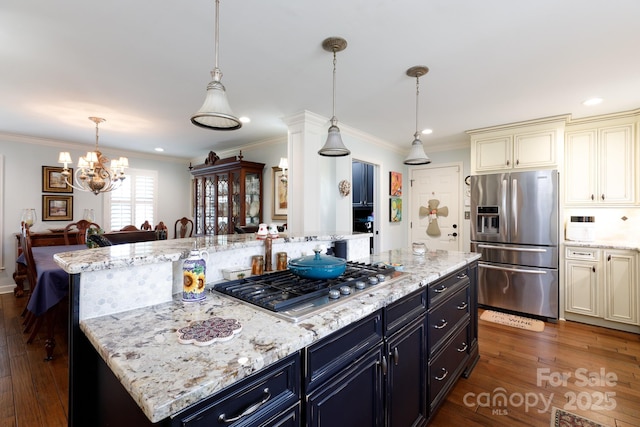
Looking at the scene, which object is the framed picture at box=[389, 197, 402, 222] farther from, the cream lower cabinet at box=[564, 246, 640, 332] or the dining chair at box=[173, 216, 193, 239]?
the dining chair at box=[173, 216, 193, 239]

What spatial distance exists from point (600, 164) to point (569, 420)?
3004 millimetres

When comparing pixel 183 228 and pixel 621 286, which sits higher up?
pixel 183 228

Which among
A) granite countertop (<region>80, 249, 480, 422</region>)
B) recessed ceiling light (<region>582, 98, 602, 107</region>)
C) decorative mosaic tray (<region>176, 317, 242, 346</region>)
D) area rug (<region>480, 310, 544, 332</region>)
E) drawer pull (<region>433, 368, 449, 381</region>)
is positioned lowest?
area rug (<region>480, 310, 544, 332</region>)

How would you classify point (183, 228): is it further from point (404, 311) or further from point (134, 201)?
point (404, 311)

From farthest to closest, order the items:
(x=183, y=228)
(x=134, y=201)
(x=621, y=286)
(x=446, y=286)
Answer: (x=183, y=228), (x=134, y=201), (x=621, y=286), (x=446, y=286)

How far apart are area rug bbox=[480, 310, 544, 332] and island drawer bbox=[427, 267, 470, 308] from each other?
1.61m

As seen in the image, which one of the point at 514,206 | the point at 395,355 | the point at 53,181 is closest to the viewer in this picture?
the point at 395,355

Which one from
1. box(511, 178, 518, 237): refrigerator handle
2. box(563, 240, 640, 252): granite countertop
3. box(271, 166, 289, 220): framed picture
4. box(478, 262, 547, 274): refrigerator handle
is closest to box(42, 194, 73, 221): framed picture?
box(271, 166, 289, 220): framed picture

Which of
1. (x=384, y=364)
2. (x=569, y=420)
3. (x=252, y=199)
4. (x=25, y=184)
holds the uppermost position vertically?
(x=25, y=184)

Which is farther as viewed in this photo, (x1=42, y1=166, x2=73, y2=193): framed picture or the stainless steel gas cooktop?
(x1=42, y1=166, x2=73, y2=193): framed picture

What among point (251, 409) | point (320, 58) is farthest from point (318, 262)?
point (320, 58)

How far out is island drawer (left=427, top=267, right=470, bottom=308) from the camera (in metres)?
1.76

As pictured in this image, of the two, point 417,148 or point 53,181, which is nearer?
point 417,148

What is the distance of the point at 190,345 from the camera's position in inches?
33.6
